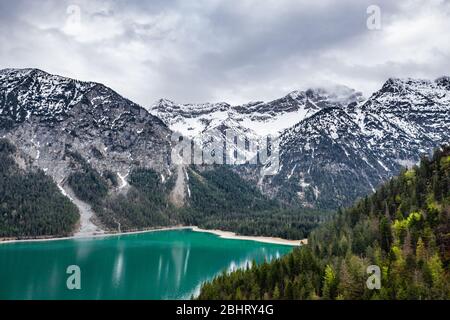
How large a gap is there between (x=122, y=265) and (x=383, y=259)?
7157 centimetres

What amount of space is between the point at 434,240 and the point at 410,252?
540 cm

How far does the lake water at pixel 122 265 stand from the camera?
291 feet

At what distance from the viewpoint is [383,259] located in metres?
71.2

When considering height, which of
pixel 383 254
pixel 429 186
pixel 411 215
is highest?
pixel 429 186

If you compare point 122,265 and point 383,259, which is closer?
point 383,259

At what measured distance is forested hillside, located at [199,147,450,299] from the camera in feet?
201

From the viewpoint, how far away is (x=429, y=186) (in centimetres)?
9038

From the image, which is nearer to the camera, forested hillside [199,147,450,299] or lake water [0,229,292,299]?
forested hillside [199,147,450,299]

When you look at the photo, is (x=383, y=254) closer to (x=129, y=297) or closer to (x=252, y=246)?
(x=129, y=297)

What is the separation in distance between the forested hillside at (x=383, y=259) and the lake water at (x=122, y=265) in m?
20.8

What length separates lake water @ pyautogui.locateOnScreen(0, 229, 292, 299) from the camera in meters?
88.7

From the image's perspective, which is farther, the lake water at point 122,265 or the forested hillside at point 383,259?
the lake water at point 122,265

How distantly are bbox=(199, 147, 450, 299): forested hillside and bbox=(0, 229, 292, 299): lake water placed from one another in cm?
2076
